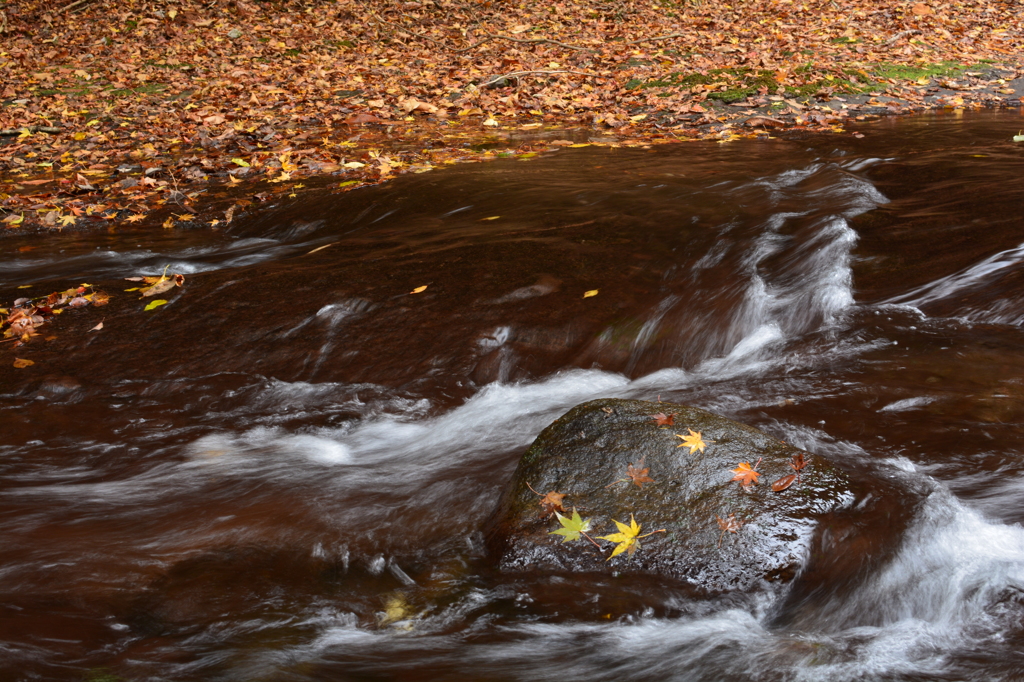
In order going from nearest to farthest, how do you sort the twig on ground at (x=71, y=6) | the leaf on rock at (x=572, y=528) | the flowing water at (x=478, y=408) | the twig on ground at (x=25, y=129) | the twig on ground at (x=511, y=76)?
the flowing water at (x=478, y=408), the leaf on rock at (x=572, y=528), the twig on ground at (x=25, y=129), the twig on ground at (x=511, y=76), the twig on ground at (x=71, y=6)

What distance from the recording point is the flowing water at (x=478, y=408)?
8.91 feet

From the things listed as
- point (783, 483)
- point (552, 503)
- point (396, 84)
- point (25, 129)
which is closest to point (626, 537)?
point (552, 503)

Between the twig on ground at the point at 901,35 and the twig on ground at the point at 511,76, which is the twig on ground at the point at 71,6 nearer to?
the twig on ground at the point at 511,76

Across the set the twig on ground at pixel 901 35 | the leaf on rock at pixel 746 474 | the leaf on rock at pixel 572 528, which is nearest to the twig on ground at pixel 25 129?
the leaf on rock at pixel 572 528

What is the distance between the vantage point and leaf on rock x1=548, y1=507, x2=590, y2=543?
297cm

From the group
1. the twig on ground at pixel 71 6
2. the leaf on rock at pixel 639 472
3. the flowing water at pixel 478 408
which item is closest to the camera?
the flowing water at pixel 478 408

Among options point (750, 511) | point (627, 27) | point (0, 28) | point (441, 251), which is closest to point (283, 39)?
point (0, 28)

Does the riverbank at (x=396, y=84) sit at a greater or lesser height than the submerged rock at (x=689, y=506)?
greater

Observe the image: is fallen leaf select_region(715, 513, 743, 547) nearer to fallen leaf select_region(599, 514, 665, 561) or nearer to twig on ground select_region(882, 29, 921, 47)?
fallen leaf select_region(599, 514, 665, 561)

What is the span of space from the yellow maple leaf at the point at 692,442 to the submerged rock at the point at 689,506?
0.01 metres

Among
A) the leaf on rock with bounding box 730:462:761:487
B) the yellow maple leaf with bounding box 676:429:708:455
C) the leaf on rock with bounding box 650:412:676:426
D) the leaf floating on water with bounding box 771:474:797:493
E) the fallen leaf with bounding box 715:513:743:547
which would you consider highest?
the leaf on rock with bounding box 650:412:676:426

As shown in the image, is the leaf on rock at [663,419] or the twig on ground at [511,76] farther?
the twig on ground at [511,76]

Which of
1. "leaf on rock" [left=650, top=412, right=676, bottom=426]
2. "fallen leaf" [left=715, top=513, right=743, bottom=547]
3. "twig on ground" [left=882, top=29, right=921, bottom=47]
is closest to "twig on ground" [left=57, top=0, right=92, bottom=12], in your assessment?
"twig on ground" [left=882, top=29, right=921, bottom=47]

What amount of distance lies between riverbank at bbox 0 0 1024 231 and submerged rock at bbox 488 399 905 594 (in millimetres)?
5262
